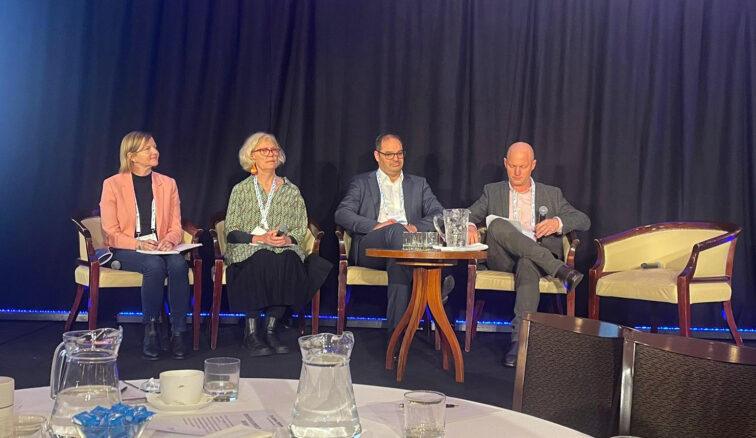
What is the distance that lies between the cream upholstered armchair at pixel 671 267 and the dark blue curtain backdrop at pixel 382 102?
0.59 meters

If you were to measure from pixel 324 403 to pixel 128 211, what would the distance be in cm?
379

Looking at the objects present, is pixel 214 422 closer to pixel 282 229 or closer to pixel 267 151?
pixel 282 229

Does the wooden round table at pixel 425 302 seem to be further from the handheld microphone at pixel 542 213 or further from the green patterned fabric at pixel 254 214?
the handheld microphone at pixel 542 213

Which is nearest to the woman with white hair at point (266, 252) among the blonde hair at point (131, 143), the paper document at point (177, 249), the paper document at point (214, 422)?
the paper document at point (177, 249)

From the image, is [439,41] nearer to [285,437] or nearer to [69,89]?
[69,89]

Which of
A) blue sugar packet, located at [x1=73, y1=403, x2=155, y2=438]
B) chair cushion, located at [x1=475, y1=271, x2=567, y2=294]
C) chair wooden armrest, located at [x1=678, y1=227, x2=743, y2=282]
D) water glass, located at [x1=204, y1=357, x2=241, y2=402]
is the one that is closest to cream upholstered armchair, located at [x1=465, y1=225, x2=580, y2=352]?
chair cushion, located at [x1=475, y1=271, x2=567, y2=294]

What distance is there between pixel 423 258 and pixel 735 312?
279cm

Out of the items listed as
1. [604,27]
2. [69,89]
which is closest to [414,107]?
[604,27]

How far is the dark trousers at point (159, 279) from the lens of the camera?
436 cm

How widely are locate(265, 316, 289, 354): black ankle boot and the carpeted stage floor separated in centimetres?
6

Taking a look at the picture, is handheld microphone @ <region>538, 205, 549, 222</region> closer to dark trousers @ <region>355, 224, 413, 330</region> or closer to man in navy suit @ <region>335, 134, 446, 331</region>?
man in navy suit @ <region>335, 134, 446, 331</region>

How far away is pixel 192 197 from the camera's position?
5.62 m

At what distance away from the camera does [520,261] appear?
4.36 m

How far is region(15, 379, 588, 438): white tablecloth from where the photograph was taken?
3.84 ft
